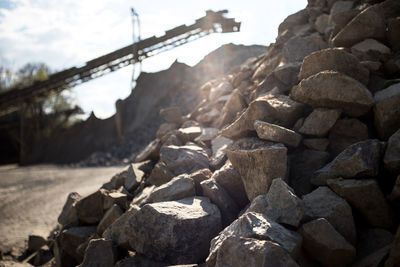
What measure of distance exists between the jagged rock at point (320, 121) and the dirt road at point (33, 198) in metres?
5.21

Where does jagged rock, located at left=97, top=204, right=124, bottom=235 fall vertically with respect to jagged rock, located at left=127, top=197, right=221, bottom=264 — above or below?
below

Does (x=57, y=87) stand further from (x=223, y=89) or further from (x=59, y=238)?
(x=59, y=238)

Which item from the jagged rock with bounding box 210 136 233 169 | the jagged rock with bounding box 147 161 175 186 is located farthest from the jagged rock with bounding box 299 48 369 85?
the jagged rock with bounding box 147 161 175 186

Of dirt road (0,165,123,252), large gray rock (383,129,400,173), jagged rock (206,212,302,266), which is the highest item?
large gray rock (383,129,400,173)

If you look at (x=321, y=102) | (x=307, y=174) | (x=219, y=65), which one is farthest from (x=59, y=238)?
(x=219, y=65)

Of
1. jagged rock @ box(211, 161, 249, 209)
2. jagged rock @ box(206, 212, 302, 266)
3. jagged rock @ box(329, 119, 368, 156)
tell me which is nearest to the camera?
jagged rock @ box(206, 212, 302, 266)

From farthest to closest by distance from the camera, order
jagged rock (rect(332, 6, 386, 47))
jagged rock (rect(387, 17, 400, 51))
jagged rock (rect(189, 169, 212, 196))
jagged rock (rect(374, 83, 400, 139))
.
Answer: jagged rock (rect(332, 6, 386, 47))
jagged rock (rect(387, 17, 400, 51))
jagged rock (rect(189, 169, 212, 196))
jagged rock (rect(374, 83, 400, 139))

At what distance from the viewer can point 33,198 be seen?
Answer: 6.95 m

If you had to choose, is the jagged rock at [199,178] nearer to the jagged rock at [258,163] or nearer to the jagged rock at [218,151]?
the jagged rock at [218,151]

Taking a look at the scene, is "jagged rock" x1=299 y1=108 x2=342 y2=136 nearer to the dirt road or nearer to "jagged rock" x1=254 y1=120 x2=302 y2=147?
"jagged rock" x1=254 y1=120 x2=302 y2=147

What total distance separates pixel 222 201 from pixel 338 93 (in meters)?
1.49

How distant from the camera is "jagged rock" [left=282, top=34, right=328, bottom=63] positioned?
163 inches

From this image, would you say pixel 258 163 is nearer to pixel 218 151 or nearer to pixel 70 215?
pixel 218 151

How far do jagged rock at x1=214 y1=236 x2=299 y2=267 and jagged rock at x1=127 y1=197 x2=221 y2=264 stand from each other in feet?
1.79
